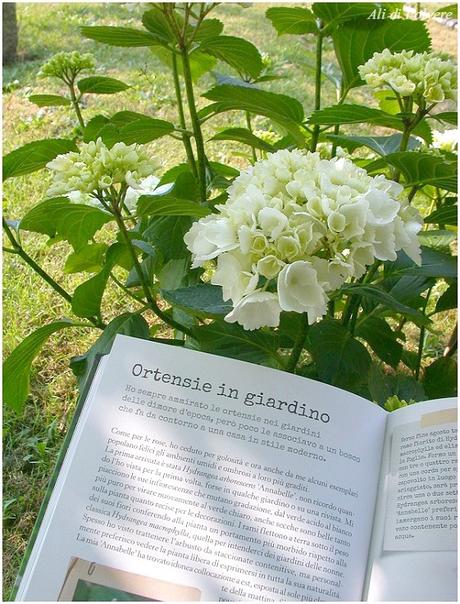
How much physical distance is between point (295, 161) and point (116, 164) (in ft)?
0.70

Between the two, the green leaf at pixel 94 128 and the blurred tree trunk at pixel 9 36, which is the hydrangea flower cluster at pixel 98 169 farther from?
the blurred tree trunk at pixel 9 36

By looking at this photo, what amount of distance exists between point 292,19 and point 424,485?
2.30 feet

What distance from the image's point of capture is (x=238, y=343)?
971 millimetres

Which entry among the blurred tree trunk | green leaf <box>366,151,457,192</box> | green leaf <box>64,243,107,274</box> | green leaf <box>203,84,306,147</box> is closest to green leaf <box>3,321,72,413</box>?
green leaf <box>64,243,107,274</box>

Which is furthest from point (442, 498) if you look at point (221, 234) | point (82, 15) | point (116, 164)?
point (82, 15)

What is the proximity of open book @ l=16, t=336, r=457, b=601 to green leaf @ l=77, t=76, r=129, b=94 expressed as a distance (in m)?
0.58

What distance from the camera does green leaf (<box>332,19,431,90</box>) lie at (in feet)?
3.44

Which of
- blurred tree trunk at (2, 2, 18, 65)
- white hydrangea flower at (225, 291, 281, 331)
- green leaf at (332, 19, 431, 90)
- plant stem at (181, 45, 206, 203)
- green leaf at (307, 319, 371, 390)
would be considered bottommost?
white hydrangea flower at (225, 291, 281, 331)

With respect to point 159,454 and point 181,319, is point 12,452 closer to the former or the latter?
point 181,319

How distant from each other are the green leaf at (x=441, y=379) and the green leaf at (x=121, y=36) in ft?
2.21

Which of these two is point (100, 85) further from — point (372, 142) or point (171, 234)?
point (372, 142)

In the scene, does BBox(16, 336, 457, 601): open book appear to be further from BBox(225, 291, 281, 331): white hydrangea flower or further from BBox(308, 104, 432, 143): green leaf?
BBox(308, 104, 432, 143): green leaf

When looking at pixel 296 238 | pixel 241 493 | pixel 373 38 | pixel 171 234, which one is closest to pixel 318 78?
pixel 373 38

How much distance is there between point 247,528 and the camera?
74cm
